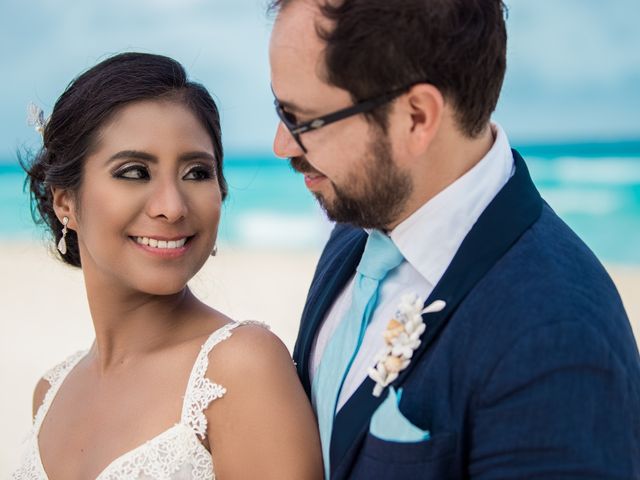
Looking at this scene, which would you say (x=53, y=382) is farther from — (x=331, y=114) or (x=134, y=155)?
(x=331, y=114)

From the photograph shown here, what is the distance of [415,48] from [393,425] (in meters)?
0.94

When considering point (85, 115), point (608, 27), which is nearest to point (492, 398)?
point (85, 115)

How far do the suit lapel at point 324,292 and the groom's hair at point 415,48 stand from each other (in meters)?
0.59

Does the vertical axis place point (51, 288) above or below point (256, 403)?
above

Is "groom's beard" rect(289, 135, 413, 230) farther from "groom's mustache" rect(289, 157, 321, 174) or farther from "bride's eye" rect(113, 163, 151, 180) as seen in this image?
"bride's eye" rect(113, 163, 151, 180)

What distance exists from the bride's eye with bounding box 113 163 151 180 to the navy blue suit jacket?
984 millimetres

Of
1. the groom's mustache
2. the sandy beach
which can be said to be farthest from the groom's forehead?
the sandy beach

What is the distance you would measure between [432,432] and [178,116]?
129 centimetres

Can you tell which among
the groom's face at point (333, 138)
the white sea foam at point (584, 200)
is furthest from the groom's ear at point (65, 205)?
the white sea foam at point (584, 200)

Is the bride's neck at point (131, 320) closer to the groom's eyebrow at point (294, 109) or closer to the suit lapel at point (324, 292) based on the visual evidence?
the suit lapel at point (324, 292)

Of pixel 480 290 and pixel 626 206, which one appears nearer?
pixel 480 290

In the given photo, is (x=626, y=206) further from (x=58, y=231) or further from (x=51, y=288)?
(x=58, y=231)

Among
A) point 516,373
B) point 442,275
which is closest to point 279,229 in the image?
point 442,275

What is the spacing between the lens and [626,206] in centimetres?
1631
